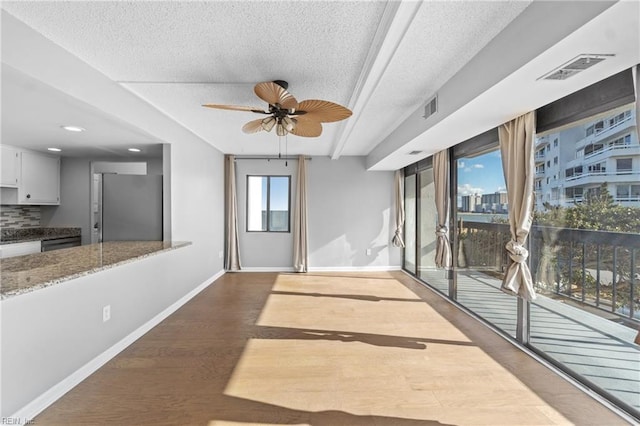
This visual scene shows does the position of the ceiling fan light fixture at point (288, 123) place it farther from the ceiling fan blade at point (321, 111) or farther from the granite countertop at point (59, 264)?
the granite countertop at point (59, 264)

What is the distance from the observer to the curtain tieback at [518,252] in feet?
8.35

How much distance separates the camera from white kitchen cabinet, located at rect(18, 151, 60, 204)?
430 centimetres

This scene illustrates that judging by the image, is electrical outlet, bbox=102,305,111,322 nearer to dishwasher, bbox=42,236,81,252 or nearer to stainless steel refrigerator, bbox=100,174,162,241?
stainless steel refrigerator, bbox=100,174,162,241

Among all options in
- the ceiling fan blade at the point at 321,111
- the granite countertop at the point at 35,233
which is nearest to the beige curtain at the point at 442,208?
the ceiling fan blade at the point at 321,111

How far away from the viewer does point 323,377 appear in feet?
7.62

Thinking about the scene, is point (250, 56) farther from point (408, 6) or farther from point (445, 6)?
point (445, 6)

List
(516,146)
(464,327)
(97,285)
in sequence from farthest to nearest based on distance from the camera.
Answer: (464,327), (516,146), (97,285)

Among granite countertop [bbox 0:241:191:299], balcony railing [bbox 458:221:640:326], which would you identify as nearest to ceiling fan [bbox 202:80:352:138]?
granite countertop [bbox 0:241:191:299]

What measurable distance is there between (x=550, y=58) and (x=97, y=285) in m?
3.49

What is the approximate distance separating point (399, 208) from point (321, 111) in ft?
13.2

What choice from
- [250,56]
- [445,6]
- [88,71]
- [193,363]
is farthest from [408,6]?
[193,363]

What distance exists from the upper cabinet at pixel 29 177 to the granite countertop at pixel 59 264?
2.36 m

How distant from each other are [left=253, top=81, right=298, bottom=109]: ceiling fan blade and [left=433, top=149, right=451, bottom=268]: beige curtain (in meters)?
2.61

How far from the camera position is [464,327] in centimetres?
328
